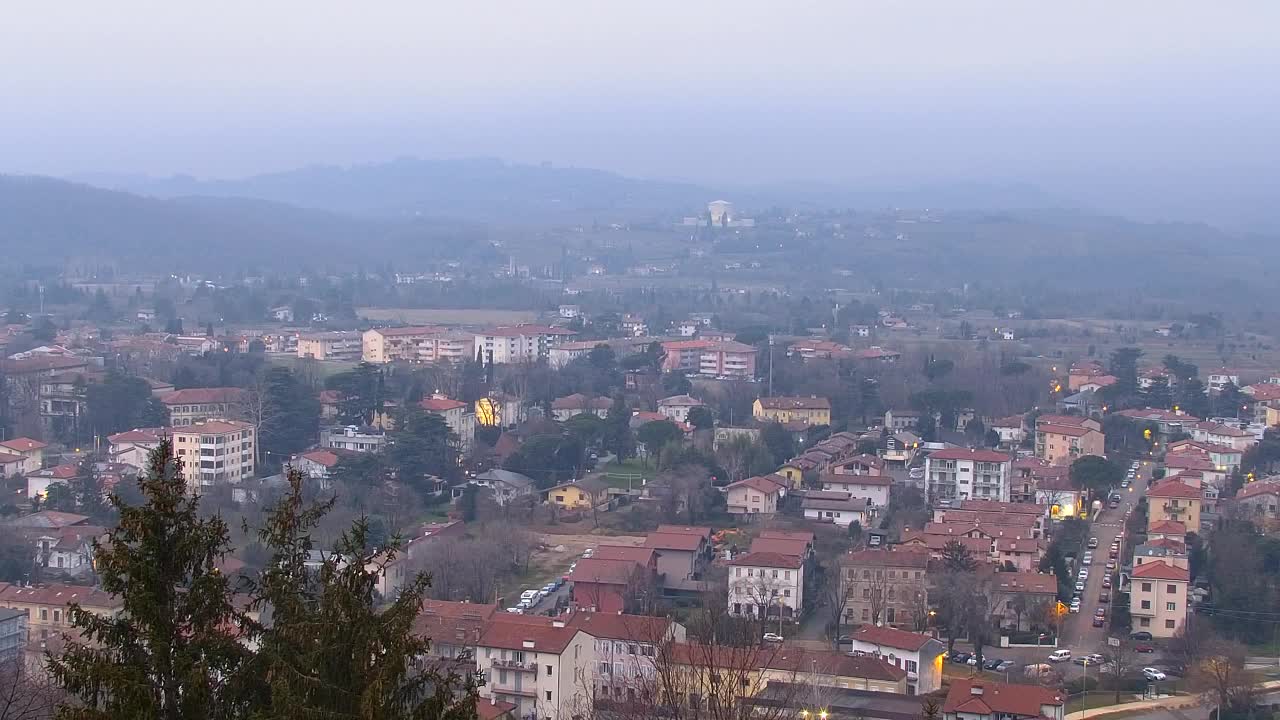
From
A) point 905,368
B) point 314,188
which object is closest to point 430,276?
point 905,368

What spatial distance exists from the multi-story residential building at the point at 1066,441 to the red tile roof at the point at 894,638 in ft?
23.4

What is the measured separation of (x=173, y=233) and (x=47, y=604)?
43.2 meters

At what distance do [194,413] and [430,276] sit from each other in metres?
26.6

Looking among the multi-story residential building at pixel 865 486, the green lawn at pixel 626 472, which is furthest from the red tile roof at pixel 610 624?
the green lawn at pixel 626 472

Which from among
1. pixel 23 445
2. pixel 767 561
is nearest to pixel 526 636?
pixel 767 561

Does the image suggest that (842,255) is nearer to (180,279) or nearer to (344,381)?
(180,279)

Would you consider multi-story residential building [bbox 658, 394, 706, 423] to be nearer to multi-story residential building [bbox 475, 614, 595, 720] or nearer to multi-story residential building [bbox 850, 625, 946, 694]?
multi-story residential building [bbox 850, 625, 946, 694]

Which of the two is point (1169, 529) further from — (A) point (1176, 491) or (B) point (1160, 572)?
(B) point (1160, 572)

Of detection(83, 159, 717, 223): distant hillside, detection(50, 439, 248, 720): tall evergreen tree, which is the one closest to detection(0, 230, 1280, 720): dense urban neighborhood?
detection(50, 439, 248, 720): tall evergreen tree

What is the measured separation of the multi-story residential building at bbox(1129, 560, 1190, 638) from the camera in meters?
9.79

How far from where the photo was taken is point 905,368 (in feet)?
70.4

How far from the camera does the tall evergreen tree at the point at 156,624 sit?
2.56m

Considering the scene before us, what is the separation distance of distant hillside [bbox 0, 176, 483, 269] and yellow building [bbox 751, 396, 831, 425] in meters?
30.8

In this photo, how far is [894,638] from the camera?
8562 millimetres
